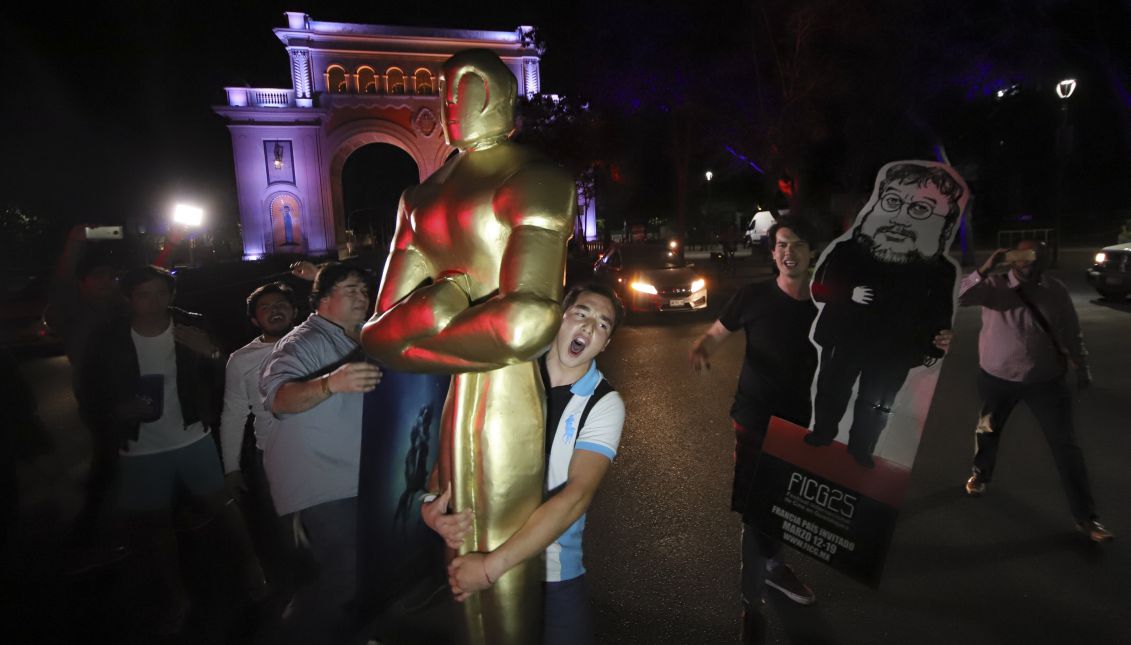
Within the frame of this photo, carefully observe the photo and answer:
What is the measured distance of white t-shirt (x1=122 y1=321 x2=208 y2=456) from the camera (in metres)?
3.27

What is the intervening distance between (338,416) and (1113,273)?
14.8 meters

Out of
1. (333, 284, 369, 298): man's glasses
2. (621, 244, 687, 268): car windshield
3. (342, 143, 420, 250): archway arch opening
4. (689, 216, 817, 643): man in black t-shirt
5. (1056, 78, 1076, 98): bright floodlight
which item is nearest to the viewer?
(333, 284, 369, 298): man's glasses

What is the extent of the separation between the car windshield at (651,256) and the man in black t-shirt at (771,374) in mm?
10309

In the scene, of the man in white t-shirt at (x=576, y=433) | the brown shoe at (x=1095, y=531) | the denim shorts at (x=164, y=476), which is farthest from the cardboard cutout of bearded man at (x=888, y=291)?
the denim shorts at (x=164, y=476)

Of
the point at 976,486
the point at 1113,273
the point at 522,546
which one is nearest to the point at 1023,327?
the point at 976,486

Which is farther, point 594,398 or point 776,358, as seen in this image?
point 776,358

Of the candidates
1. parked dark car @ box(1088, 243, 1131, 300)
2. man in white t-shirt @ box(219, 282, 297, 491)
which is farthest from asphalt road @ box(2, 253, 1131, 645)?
parked dark car @ box(1088, 243, 1131, 300)

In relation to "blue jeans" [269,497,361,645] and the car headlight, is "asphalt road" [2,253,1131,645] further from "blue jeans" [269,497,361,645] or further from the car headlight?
the car headlight

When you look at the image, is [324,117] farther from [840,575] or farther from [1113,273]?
[840,575]

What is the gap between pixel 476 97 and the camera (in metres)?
1.54

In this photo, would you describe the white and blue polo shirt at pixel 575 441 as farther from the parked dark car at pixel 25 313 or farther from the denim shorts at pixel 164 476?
the parked dark car at pixel 25 313

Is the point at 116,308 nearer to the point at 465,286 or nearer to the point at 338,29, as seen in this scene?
the point at 465,286

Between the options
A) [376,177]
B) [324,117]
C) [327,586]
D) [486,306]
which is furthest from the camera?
[376,177]

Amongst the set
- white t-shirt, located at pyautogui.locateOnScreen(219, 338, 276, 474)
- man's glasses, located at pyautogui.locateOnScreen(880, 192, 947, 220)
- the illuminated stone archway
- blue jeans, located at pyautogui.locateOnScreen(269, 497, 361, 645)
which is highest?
the illuminated stone archway
